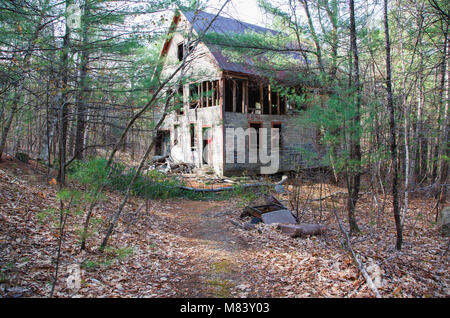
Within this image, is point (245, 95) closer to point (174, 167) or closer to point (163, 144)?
point (174, 167)

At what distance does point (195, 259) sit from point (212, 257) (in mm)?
318

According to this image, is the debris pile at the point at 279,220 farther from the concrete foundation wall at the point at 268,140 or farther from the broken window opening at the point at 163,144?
the broken window opening at the point at 163,144

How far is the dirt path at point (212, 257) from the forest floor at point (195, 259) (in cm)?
2

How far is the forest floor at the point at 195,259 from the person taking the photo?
3738 millimetres

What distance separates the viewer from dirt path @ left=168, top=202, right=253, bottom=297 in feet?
13.0

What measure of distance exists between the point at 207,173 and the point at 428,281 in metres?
12.3

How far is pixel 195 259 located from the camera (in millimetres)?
5137

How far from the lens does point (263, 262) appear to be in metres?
4.95

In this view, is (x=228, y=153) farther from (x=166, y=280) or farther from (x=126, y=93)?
(x=166, y=280)

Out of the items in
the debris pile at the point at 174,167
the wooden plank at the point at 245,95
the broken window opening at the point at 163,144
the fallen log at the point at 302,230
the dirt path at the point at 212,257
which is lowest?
the dirt path at the point at 212,257

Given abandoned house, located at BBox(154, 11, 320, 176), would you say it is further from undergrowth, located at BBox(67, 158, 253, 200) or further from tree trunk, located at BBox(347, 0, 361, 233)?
tree trunk, located at BBox(347, 0, 361, 233)

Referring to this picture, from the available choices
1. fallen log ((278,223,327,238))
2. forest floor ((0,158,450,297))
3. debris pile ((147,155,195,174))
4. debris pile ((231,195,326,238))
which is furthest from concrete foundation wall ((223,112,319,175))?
fallen log ((278,223,327,238))

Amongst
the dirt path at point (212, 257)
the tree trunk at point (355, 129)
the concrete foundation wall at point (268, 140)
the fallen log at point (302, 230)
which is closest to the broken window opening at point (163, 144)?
the concrete foundation wall at point (268, 140)

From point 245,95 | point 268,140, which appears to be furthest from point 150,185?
point 268,140
